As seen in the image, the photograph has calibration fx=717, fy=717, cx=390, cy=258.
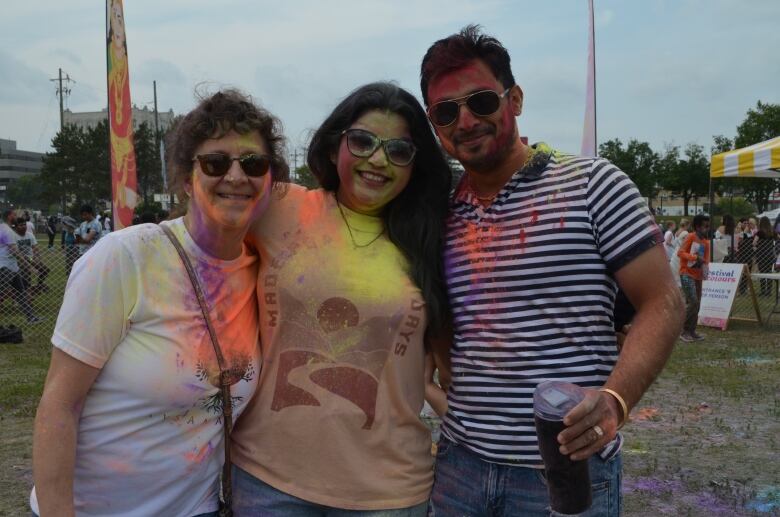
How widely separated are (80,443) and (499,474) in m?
1.17

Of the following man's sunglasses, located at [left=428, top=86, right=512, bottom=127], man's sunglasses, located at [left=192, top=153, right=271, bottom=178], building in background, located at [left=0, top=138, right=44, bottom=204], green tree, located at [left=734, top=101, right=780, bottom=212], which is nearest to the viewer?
man's sunglasses, located at [left=192, top=153, right=271, bottom=178]

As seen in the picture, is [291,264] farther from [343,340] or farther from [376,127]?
[376,127]

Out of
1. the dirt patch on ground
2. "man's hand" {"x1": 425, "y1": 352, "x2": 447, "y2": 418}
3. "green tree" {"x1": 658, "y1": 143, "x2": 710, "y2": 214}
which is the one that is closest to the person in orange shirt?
the dirt patch on ground

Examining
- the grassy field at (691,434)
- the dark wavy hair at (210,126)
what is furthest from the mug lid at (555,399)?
the grassy field at (691,434)

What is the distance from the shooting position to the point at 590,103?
8.95 metres

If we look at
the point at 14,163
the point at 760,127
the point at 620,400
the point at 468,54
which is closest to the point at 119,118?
the point at 468,54

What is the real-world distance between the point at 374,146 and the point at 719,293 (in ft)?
36.8

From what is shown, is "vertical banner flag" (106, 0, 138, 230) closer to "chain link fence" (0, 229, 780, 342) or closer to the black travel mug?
"chain link fence" (0, 229, 780, 342)

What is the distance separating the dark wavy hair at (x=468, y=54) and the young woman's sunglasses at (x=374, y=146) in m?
0.24

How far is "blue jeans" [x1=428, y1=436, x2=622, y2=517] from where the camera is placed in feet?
6.67

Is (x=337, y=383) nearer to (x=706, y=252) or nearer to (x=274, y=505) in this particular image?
(x=274, y=505)

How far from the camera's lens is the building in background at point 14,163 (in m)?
124

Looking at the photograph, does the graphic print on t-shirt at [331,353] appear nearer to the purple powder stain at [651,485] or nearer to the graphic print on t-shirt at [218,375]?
the graphic print on t-shirt at [218,375]

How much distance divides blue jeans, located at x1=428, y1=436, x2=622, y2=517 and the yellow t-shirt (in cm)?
10
